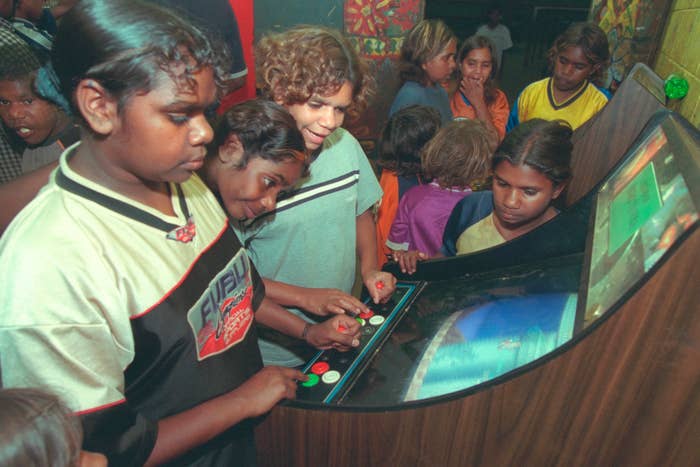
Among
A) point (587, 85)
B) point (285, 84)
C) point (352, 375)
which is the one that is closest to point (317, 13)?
point (587, 85)

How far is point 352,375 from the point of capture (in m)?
1.09

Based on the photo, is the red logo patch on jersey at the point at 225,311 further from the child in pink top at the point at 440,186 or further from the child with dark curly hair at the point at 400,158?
the child with dark curly hair at the point at 400,158

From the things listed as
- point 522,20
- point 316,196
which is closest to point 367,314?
point 316,196

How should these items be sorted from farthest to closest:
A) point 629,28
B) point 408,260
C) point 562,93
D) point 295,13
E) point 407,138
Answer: point 295,13, point 629,28, point 562,93, point 407,138, point 408,260

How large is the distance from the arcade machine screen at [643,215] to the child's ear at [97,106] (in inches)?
31.6

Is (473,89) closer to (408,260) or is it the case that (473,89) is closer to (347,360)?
(408,260)

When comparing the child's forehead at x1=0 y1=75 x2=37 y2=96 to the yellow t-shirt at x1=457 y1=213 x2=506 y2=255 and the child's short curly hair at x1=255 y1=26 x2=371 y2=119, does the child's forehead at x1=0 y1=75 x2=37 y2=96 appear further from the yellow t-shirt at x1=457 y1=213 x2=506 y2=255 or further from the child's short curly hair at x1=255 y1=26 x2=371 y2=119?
the yellow t-shirt at x1=457 y1=213 x2=506 y2=255

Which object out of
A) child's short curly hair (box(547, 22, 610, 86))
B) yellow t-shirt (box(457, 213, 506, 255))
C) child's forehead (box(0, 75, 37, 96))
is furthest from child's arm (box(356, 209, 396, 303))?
child's short curly hair (box(547, 22, 610, 86))

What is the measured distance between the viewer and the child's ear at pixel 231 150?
1123mm

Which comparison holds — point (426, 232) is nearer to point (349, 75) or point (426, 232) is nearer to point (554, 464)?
point (349, 75)

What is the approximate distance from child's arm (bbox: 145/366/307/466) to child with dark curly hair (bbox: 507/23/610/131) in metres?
2.22

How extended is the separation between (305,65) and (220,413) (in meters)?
0.87

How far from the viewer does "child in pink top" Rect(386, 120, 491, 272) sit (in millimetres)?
1935

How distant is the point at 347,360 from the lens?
1141 mm
